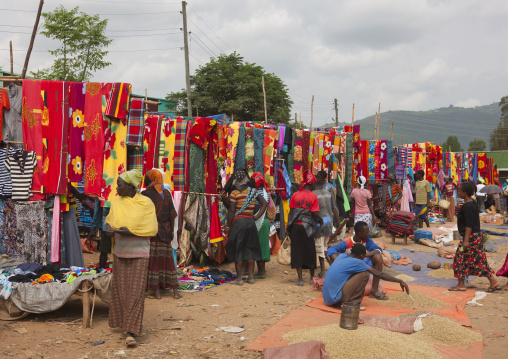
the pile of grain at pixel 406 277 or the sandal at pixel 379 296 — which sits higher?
the sandal at pixel 379 296

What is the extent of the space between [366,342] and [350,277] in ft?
5.19

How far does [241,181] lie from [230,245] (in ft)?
3.60

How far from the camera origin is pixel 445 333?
5695 millimetres

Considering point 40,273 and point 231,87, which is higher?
point 231,87

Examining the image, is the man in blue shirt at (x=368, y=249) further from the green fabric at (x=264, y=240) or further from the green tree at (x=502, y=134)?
the green tree at (x=502, y=134)

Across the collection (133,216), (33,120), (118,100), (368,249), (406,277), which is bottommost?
(406,277)

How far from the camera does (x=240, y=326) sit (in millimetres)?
6258

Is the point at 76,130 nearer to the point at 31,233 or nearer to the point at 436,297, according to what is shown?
the point at 31,233

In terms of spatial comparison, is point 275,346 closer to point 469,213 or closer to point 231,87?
point 469,213

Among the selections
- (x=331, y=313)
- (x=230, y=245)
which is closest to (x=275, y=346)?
(x=331, y=313)

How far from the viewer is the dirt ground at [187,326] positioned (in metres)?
5.29

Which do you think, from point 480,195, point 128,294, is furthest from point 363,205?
point 480,195

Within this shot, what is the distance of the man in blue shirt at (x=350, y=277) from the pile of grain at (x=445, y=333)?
0.67 m

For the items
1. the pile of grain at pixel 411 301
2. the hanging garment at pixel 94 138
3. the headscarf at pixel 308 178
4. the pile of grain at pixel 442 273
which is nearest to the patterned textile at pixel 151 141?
the hanging garment at pixel 94 138
